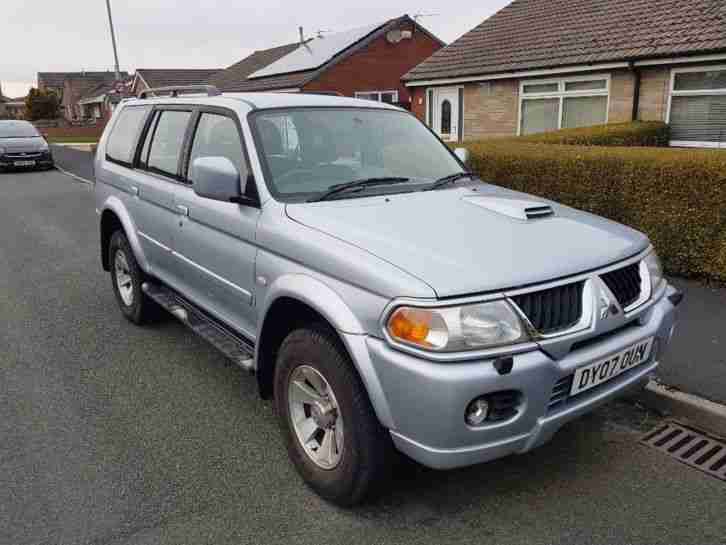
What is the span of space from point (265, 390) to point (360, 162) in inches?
58.1

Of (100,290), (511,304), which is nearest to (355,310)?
(511,304)

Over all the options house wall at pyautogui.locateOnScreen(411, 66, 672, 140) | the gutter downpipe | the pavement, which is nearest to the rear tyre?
the pavement

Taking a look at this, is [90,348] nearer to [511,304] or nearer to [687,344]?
[511,304]

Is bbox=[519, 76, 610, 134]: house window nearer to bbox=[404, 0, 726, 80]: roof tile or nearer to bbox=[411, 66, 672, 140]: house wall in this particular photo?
bbox=[411, 66, 672, 140]: house wall

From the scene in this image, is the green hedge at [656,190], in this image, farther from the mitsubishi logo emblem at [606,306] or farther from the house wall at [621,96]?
the house wall at [621,96]

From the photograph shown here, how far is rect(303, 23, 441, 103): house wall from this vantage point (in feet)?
98.7

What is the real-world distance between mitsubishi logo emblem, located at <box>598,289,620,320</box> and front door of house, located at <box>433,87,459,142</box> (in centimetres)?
1545

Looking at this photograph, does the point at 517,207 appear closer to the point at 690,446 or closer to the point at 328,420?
the point at 328,420

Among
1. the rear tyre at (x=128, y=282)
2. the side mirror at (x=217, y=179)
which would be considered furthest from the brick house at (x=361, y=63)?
the side mirror at (x=217, y=179)

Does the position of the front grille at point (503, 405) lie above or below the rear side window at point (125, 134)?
below

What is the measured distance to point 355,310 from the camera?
2746 millimetres

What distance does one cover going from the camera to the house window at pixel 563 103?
46.0 ft

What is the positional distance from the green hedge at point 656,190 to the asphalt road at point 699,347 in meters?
0.36

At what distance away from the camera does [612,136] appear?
10.5 meters
